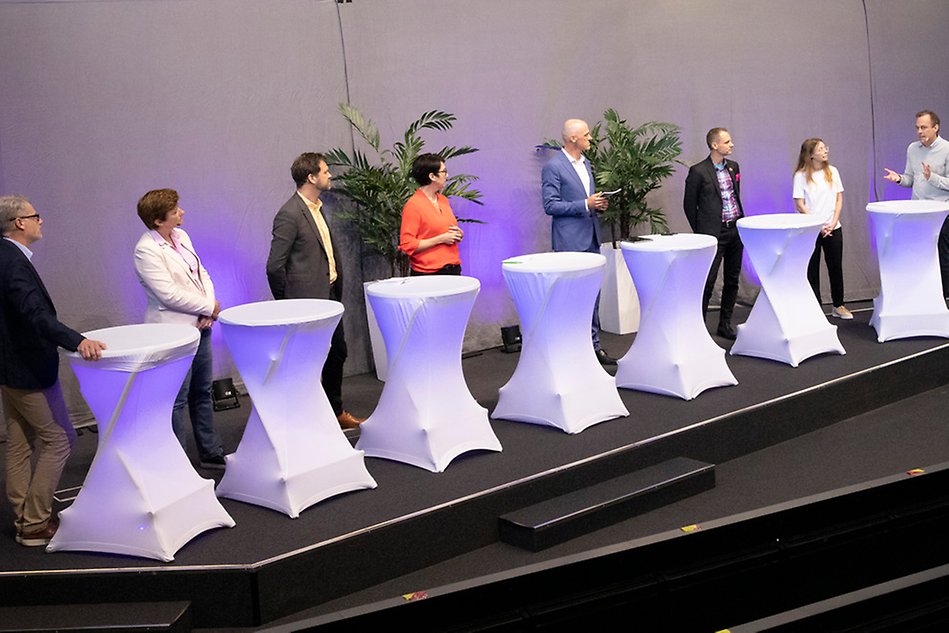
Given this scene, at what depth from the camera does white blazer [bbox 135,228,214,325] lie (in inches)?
182

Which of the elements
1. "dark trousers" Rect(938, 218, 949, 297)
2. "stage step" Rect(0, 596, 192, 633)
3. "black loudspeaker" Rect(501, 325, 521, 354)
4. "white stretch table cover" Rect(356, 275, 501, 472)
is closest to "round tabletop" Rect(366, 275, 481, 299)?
"white stretch table cover" Rect(356, 275, 501, 472)

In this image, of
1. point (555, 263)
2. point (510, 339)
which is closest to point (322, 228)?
point (555, 263)

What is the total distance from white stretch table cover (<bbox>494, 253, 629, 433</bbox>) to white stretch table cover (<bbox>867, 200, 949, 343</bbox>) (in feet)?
7.59

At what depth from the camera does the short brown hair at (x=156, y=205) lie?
15.2 ft

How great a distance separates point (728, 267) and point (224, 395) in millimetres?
3375

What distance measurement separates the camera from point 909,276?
22.1 ft

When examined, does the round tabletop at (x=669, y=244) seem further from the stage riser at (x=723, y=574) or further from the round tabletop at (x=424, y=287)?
the stage riser at (x=723, y=574)

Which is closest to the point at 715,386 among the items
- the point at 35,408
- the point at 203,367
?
the point at 203,367

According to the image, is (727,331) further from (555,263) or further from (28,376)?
(28,376)

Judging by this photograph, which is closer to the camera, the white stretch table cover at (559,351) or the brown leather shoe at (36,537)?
the brown leather shoe at (36,537)

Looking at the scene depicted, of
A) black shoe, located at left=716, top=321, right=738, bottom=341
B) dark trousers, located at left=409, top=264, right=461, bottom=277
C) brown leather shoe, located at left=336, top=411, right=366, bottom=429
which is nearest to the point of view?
brown leather shoe, located at left=336, top=411, right=366, bottom=429

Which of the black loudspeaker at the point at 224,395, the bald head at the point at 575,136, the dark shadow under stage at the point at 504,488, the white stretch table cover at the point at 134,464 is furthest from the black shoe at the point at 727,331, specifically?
the white stretch table cover at the point at 134,464

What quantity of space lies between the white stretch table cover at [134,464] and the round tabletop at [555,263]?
1.75 meters

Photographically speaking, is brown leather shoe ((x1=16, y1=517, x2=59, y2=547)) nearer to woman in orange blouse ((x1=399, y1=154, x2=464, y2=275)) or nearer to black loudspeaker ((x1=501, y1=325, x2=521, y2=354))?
woman in orange blouse ((x1=399, y1=154, x2=464, y2=275))
